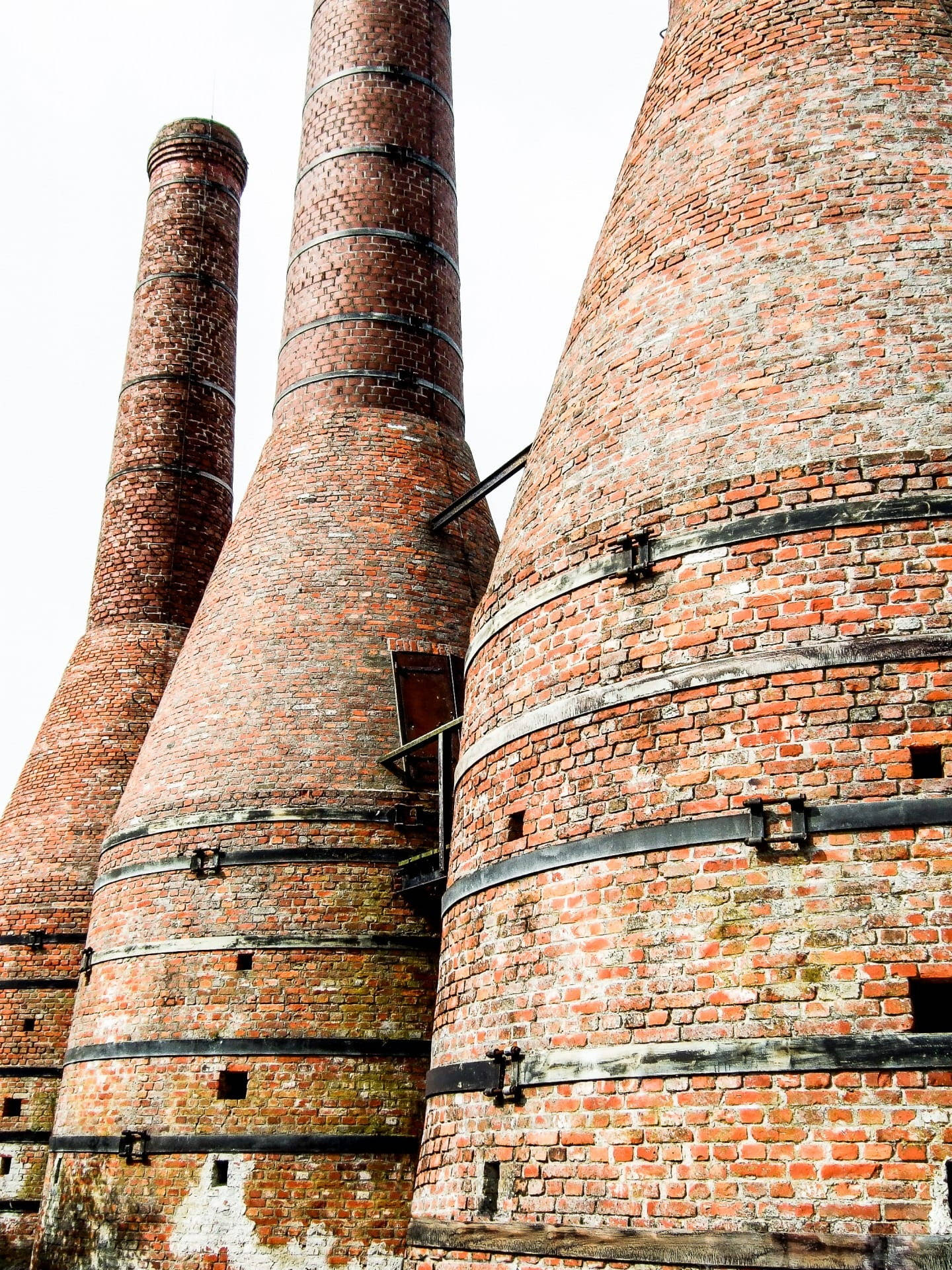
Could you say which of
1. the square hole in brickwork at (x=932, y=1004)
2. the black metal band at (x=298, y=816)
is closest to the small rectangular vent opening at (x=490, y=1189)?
the square hole in brickwork at (x=932, y=1004)

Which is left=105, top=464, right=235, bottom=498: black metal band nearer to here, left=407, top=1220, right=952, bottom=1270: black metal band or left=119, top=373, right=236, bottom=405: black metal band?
left=119, top=373, right=236, bottom=405: black metal band

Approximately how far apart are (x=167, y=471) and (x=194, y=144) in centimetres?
562

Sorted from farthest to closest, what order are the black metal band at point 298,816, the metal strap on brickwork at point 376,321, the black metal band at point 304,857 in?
the metal strap on brickwork at point 376,321 → the black metal band at point 298,816 → the black metal band at point 304,857

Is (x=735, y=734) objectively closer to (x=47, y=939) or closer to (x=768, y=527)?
(x=768, y=527)

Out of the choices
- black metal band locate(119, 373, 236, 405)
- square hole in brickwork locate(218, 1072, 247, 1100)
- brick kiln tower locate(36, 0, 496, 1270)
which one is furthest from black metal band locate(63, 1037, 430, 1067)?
black metal band locate(119, 373, 236, 405)

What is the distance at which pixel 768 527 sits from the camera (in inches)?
239

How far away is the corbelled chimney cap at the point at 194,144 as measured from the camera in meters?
20.0

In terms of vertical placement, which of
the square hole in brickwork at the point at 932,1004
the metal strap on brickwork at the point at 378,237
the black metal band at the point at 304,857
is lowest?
the square hole in brickwork at the point at 932,1004

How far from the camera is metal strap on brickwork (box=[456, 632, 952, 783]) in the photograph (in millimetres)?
5574

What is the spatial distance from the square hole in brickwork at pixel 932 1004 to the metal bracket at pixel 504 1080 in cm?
185

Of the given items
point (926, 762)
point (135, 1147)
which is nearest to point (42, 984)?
point (135, 1147)

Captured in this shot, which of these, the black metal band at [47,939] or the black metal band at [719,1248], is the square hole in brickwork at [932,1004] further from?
the black metal band at [47,939]

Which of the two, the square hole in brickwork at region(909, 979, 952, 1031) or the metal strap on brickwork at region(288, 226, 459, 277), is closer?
the square hole in brickwork at region(909, 979, 952, 1031)

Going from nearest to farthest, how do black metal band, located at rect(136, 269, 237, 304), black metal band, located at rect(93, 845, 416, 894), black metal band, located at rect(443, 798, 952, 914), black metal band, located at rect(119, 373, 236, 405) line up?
1. black metal band, located at rect(443, 798, 952, 914)
2. black metal band, located at rect(93, 845, 416, 894)
3. black metal band, located at rect(119, 373, 236, 405)
4. black metal band, located at rect(136, 269, 237, 304)
